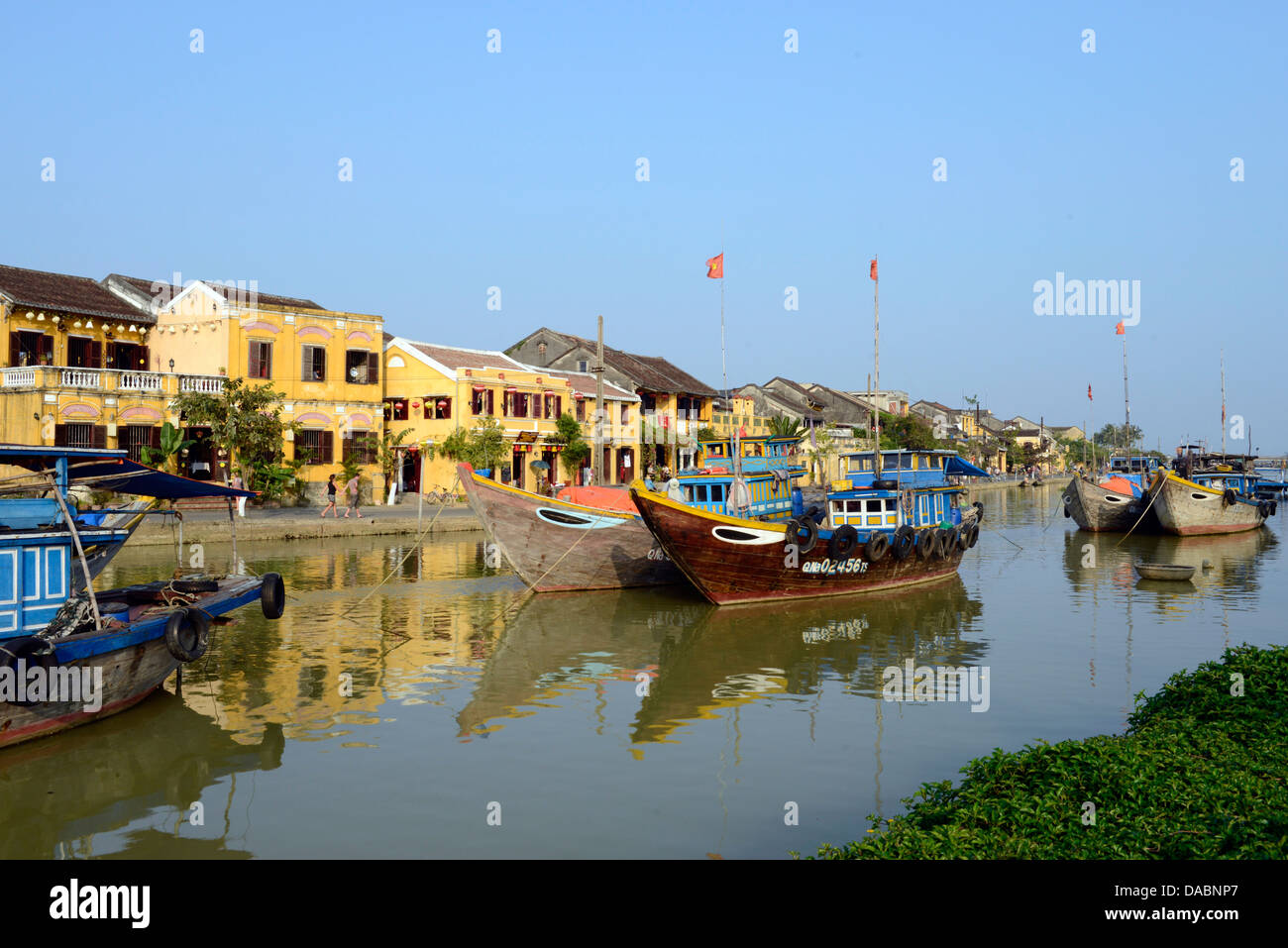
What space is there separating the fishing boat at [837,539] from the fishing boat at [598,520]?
1609 mm

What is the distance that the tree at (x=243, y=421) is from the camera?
34.9 metres

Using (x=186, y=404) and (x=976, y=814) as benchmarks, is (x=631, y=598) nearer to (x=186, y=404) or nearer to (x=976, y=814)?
(x=976, y=814)

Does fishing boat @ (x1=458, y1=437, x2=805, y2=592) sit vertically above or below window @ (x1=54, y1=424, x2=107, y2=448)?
below

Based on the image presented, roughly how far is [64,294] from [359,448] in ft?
39.4

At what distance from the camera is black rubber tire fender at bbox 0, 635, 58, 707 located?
1035 centimetres

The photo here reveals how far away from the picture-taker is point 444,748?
37.7ft

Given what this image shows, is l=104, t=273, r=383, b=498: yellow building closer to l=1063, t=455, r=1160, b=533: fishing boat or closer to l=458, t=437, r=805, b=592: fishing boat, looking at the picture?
l=458, t=437, r=805, b=592: fishing boat

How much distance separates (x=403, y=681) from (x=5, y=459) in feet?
19.0

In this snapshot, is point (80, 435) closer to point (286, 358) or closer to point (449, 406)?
point (286, 358)

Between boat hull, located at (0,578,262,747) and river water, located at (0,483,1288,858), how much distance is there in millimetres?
235

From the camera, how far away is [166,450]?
33531mm

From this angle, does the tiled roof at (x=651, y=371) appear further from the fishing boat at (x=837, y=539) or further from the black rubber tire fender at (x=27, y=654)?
the black rubber tire fender at (x=27, y=654)

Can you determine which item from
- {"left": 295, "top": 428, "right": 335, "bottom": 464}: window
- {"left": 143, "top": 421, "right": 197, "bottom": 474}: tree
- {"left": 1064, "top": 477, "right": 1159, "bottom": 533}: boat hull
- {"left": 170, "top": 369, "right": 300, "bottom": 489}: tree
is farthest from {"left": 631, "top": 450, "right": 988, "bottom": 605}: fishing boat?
{"left": 295, "top": 428, "right": 335, "bottom": 464}: window
